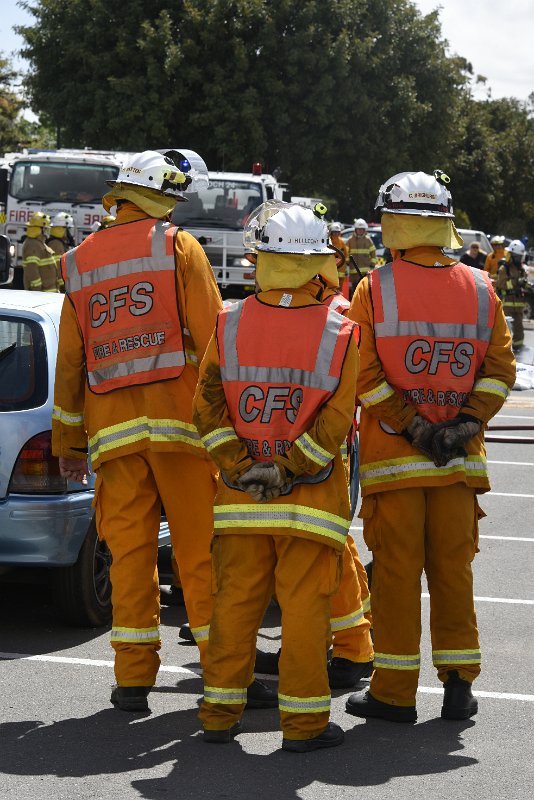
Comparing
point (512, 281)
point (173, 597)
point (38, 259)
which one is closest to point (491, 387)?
point (173, 597)

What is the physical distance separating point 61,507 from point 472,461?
186 centimetres

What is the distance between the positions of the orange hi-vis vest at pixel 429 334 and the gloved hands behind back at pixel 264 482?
765 millimetres

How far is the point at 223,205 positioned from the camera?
20.5 m

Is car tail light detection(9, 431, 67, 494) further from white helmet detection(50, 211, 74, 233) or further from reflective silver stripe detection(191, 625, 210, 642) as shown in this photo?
white helmet detection(50, 211, 74, 233)

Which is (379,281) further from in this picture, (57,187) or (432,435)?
(57,187)

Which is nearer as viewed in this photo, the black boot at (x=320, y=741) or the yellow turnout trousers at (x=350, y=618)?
the black boot at (x=320, y=741)

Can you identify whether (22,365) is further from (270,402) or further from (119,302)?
(270,402)

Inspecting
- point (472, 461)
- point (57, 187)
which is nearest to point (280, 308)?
point (472, 461)

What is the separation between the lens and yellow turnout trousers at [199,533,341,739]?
15.4 ft

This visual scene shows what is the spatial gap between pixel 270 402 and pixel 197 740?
1.24 m

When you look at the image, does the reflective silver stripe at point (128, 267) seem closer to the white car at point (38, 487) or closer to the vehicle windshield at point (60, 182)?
the white car at point (38, 487)

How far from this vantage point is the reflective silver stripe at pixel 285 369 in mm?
4719

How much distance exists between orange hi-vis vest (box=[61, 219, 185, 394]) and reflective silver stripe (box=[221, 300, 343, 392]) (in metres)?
0.43

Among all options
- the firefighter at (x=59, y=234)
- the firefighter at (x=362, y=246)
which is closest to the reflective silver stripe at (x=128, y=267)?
the firefighter at (x=59, y=234)
